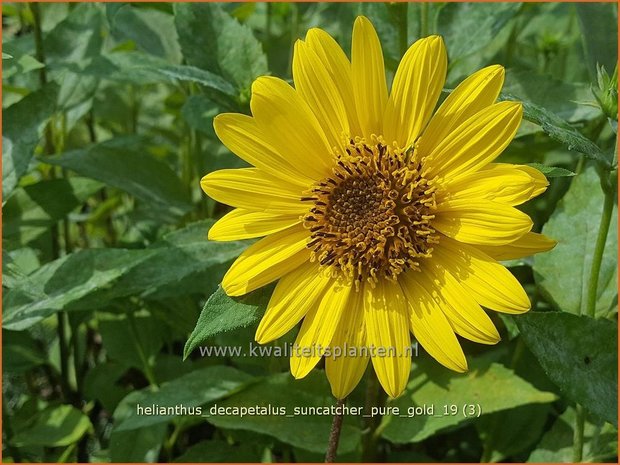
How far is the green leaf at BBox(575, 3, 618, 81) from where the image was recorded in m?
1.40

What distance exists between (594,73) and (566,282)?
422mm

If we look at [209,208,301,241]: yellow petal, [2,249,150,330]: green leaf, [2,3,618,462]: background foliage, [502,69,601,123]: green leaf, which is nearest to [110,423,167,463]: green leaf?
[2,3,618,462]: background foliage

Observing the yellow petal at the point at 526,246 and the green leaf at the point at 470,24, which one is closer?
the yellow petal at the point at 526,246

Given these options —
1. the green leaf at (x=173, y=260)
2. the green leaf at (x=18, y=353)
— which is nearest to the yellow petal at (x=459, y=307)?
the green leaf at (x=173, y=260)

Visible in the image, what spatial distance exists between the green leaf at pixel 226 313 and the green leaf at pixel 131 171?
0.51 metres

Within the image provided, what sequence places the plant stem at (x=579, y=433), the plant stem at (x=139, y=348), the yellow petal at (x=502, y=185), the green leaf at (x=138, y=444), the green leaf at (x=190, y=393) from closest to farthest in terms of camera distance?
the yellow petal at (x=502, y=185) → the plant stem at (x=579, y=433) → the green leaf at (x=190, y=393) → the green leaf at (x=138, y=444) → the plant stem at (x=139, y=348)

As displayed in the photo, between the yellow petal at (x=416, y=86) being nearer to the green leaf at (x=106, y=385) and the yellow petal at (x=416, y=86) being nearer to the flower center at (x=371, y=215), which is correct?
the flower center at (x=371, y=215)

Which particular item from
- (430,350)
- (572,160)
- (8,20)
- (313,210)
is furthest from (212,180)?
(8,20)

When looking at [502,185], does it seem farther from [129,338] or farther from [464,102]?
[129,338]

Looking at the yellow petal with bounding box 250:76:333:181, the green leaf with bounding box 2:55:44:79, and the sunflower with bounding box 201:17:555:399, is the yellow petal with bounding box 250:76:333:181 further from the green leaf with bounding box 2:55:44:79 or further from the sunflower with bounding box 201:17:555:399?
the green leaf with bounding box 2:55:44:79

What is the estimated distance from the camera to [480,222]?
3.07ft

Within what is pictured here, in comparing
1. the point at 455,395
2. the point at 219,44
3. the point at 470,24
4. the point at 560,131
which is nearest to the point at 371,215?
the point at 560,131

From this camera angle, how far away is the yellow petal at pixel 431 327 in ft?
3.10

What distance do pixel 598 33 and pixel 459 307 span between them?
757mm
